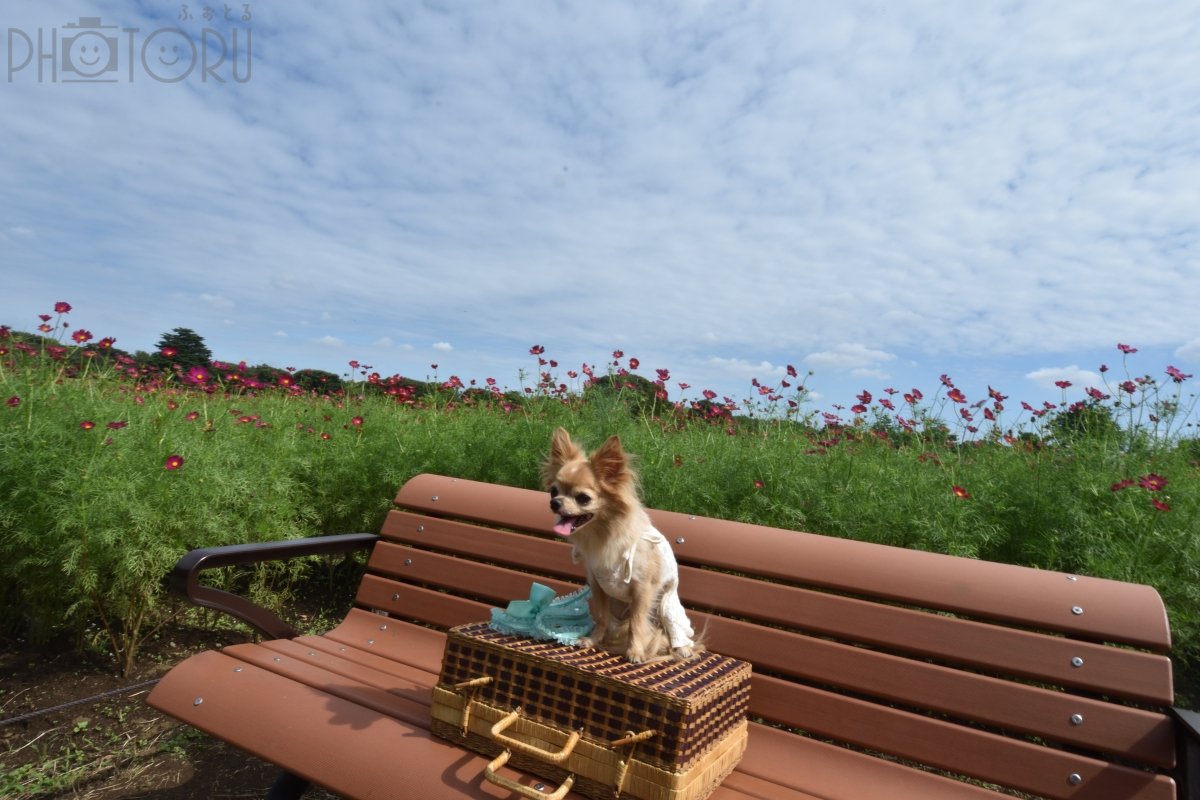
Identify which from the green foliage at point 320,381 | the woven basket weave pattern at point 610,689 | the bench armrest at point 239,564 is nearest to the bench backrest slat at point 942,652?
the woven basket weave pattern at point 610,689

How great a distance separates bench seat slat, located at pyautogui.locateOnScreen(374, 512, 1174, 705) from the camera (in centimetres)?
194

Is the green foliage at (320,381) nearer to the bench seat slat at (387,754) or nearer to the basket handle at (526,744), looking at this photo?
the bench seat slat at (387,754)

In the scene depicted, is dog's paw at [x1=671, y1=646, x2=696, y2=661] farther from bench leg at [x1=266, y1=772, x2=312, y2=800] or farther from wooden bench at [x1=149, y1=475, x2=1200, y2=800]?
bench leg at [x1=266, y1=772, x2=312, y2=800]

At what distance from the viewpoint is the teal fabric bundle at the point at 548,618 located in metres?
2.29

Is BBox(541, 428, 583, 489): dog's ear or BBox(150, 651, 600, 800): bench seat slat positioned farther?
BBox(541, 428, 583, 489): dog's ear

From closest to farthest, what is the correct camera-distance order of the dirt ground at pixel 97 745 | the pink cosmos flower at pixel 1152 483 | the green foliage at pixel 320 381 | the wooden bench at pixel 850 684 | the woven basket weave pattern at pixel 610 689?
the woven basket weave pattern at pixel 610 689 < the wooden bench at pixel 850 684 < the dirt ground at pixel 97 745 < the pink cosmos flower at pixel 1152 483 < the green foliage at pixel 320 381

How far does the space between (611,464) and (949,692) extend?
1.17 metres

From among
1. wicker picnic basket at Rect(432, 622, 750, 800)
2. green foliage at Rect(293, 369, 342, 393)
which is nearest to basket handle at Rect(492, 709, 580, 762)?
wicker picnic basket at Rect(432, 622, 750, 800)

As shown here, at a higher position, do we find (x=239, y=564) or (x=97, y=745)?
(x=239, y=564)

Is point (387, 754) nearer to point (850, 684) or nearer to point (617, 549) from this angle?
point (617, 549)

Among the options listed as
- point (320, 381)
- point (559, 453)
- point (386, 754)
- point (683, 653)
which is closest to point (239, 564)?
point (386, 754)

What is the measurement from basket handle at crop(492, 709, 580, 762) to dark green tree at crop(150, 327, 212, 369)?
4586 millimetres

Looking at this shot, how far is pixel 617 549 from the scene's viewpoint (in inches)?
82.9

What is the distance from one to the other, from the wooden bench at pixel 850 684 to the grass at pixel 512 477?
3.90 ft
